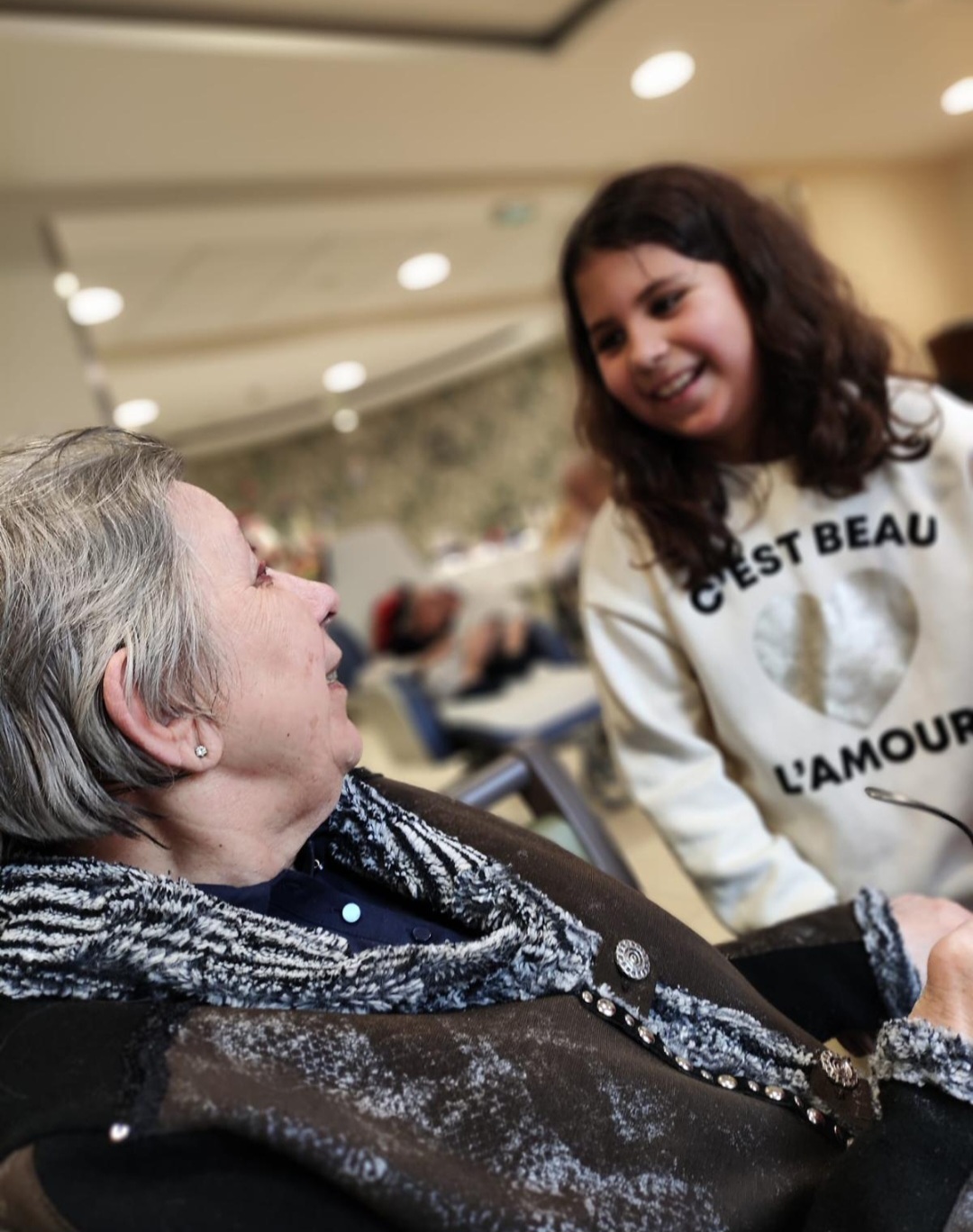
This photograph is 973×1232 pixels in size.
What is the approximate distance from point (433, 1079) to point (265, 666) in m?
0.32

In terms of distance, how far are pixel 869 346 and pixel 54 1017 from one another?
49.2 inches

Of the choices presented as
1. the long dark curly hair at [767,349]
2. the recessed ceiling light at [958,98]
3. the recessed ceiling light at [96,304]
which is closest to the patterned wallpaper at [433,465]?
the recessed ceiling light at [958,98]

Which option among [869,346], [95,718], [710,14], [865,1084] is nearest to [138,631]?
[95,718]

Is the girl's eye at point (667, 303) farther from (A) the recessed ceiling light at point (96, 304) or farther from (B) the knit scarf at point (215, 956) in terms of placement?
(A) the recessed ceiling light at point (96, 304)

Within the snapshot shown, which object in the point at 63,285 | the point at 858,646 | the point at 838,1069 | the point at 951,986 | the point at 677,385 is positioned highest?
the point at 63,285

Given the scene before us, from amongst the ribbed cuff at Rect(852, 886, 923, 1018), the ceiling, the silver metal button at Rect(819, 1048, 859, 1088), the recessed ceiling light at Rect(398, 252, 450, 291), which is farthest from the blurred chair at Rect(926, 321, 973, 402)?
the silver metal button at Rect(819, 1048, 859, 1088)

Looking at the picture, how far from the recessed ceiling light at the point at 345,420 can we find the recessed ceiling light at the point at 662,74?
607 centimetres

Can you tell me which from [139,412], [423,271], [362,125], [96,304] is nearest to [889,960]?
[362,125]

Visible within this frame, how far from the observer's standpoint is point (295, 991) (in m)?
0.68

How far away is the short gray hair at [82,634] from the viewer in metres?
0.70

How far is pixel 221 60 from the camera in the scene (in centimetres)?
277

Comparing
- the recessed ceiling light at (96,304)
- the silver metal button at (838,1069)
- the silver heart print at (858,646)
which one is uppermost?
the recessed ceiling light at (96,304)

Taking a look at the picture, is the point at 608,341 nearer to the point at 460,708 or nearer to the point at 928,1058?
the point at 928,1058

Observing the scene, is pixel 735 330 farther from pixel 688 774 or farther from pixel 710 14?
pixel 710 14
